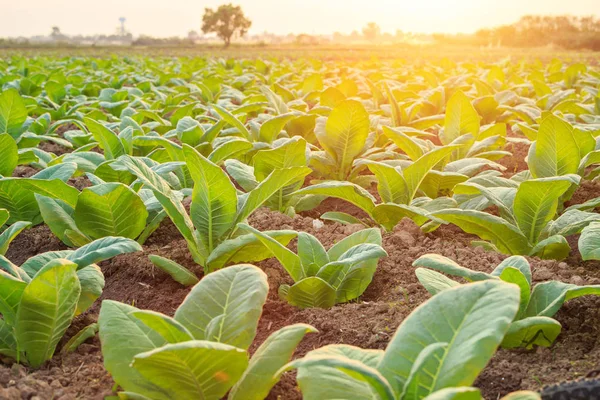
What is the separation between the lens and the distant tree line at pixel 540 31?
146 ft

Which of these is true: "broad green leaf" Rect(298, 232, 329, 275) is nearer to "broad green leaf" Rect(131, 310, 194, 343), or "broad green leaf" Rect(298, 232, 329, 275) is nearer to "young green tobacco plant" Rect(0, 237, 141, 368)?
"young green tobacco plant" Rect(0, 237, 141, 368)

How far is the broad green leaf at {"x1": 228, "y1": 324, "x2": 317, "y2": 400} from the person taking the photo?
1.15 m

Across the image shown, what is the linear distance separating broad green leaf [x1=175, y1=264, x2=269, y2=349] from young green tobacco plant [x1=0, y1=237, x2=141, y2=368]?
0.29m

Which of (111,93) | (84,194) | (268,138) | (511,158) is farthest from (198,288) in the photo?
(111,93)

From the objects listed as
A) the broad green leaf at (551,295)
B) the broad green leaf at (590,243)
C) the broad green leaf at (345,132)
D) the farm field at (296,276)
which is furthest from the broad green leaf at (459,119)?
the broad green leaf at (551,295)

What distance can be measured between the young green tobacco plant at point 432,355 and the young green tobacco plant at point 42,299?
63 cm

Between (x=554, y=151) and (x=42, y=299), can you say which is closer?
(x=42, y=299)

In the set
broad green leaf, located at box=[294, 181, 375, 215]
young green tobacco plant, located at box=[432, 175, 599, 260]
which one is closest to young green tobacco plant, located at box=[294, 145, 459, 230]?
broad green leaf, located at box=[294, 181, 375, 215]

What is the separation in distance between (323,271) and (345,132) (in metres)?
1.42

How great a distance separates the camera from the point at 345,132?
3.03 m

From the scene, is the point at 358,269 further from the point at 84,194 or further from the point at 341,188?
the point at 84,194

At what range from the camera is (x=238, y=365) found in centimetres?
115

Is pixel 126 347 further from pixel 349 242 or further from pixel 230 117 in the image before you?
pixel 230 117

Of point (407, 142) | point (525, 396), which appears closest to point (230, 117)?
point (407, 142)
